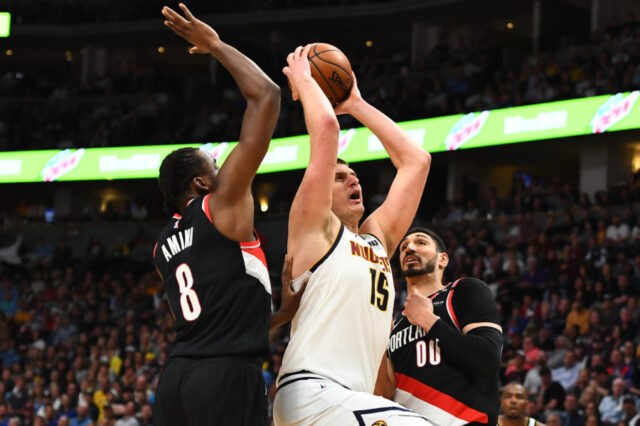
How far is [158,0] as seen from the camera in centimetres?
2994

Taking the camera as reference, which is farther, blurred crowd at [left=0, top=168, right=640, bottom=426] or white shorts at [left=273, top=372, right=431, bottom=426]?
blurred crowd at [left=0, top=168, right=640, bottom=426]

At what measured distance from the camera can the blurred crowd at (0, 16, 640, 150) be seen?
20328 mm

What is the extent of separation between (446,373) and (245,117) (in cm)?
174

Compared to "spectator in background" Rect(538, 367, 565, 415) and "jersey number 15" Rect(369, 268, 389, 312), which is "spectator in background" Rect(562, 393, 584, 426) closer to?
"spectator in background" Rect(538, 367, 565, 415)

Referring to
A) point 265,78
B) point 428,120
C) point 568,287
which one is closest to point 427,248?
point 265,78

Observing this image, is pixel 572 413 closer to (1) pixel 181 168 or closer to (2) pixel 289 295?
(2) pixel 289 295

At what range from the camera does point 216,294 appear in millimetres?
3693

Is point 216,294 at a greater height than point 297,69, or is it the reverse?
point 297,69

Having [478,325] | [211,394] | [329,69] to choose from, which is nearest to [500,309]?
[478,325]

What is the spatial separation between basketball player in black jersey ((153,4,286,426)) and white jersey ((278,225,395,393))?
0.18m

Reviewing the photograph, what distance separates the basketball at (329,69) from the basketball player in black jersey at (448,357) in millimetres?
1091

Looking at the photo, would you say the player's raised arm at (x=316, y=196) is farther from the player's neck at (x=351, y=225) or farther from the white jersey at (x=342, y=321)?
the player's neck at (x=351, y=225)

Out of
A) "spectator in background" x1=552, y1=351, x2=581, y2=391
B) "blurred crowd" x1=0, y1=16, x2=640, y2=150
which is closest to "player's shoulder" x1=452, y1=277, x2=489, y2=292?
"spectator in background" x1=552, y1=351, x2=581, y2=391

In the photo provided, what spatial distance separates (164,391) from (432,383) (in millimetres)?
1508
